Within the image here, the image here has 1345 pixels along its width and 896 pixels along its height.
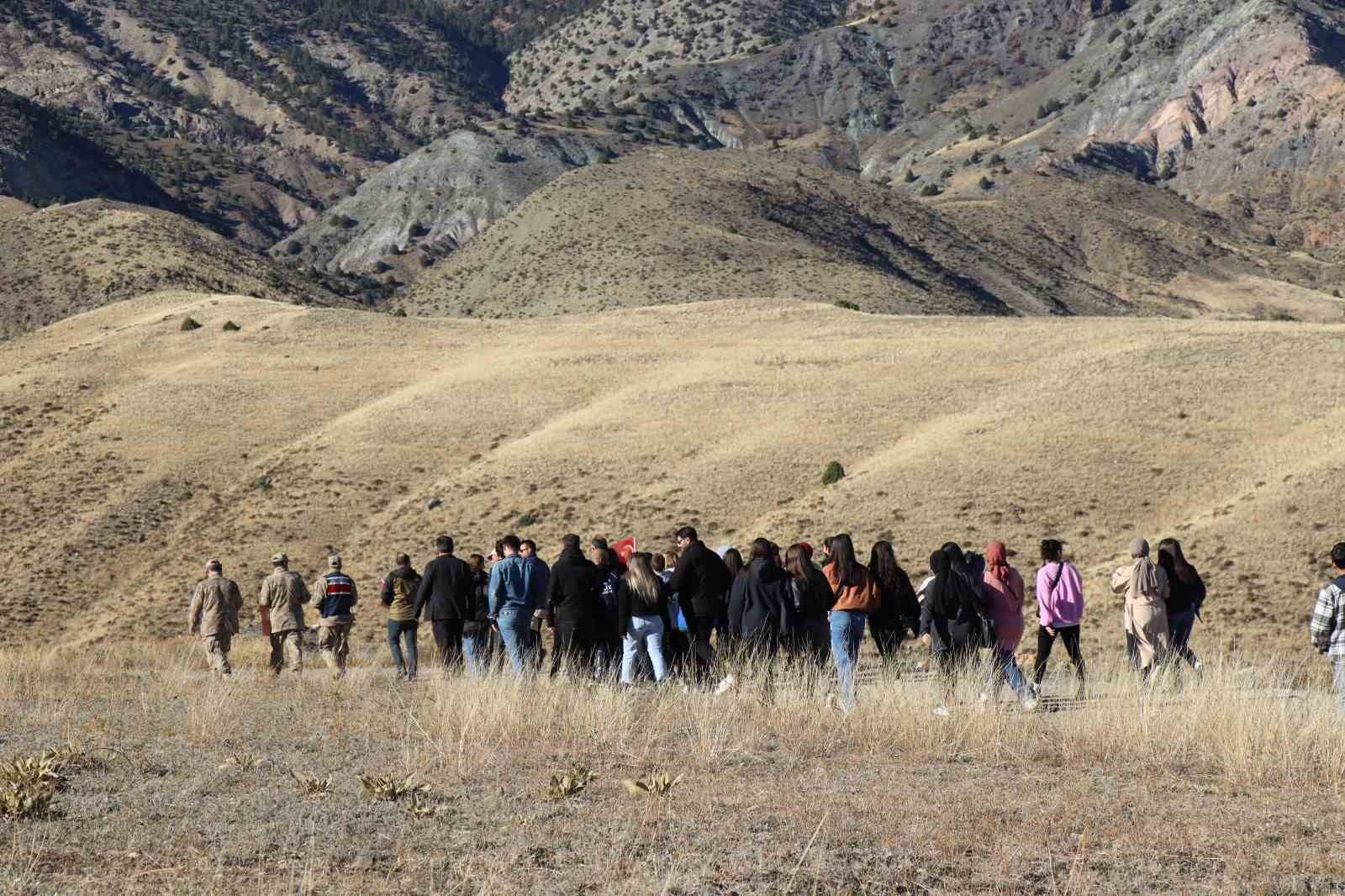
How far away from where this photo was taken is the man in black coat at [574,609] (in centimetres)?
1555

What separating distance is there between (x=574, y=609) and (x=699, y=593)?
1.34m

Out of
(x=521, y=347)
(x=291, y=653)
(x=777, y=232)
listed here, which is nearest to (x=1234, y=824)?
(x=291, y=653)

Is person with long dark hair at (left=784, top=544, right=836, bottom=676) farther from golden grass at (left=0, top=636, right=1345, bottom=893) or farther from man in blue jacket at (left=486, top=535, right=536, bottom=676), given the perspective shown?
man in blue jacket at (left=486, top=535, right=536, bottom=676)

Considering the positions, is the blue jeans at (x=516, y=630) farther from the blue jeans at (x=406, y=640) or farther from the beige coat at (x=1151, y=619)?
the beige coat at (x=1151, y=619)

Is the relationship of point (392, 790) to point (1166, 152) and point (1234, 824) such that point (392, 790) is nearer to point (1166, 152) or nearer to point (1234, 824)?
point (1234, 824)

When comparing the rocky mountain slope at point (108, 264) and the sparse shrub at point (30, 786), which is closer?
the sparse shrub at point (30, 786)

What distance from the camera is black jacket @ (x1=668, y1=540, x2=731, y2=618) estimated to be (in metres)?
16.0

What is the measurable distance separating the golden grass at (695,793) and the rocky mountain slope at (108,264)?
94.5 metres

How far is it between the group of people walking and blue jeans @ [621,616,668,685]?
17 millimetres

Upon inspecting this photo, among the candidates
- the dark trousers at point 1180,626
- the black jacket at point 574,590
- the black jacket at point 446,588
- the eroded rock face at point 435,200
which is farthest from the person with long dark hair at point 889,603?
the eroded rock face at point 435,200

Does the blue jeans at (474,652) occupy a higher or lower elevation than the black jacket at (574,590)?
lower

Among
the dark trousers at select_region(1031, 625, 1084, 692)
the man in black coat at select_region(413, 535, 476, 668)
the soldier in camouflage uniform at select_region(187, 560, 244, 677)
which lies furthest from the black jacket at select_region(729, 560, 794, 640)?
the soldier in camouflage uniform at select_region(187, 560, 244, 677)

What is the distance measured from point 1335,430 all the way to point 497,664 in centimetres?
2777

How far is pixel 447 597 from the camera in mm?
16828
